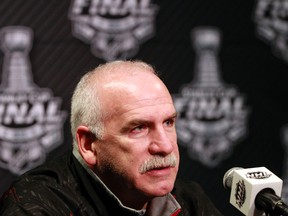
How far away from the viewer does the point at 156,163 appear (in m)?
1.21

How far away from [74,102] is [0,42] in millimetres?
753

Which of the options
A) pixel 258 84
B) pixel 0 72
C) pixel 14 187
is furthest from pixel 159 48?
pixel 14 187

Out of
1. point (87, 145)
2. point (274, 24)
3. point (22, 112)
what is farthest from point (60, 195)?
point (274, 24)

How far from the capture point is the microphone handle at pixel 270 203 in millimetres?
948

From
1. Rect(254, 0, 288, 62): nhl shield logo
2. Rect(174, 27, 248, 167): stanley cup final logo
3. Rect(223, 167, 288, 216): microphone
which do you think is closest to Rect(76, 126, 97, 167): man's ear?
Rect(223, 167, 288, 216): microphone

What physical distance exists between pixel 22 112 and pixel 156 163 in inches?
38.7

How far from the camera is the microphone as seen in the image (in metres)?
0.98

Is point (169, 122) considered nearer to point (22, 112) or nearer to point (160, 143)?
point (160, 143)

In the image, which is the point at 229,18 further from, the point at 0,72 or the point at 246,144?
the point at 0,72

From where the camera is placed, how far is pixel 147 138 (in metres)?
1.23

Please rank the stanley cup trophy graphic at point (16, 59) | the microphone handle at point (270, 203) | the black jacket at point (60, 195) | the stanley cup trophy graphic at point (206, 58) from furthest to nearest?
the stanley cup trophy graphic at point (206, 58), the stanley cup trophy graphic at point (16, 59), the black jacket at point (60, 195), the microphone handle at point (270, 203)

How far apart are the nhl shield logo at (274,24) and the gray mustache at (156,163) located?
1.34 meters

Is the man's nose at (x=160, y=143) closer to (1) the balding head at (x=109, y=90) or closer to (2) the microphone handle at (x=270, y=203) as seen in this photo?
(1) the balding head at (x=109, y=90)

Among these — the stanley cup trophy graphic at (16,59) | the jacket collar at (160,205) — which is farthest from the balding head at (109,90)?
the stanley cup trophy graphic at (16,59)
